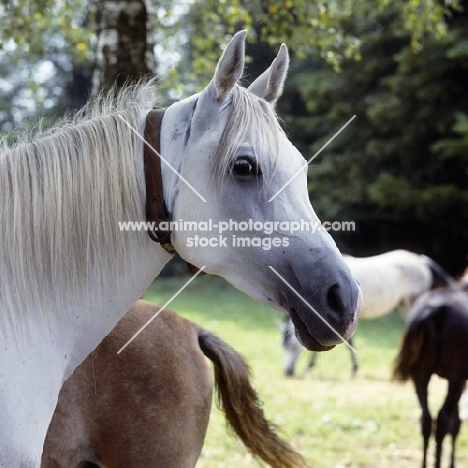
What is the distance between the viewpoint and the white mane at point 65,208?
157 centimetres

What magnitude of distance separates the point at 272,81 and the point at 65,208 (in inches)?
29.5

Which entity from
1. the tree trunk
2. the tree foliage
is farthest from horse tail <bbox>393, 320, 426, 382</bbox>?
the tree foliage

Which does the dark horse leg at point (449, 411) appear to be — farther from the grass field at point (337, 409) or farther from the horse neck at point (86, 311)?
the horse neck at point (86, 311)

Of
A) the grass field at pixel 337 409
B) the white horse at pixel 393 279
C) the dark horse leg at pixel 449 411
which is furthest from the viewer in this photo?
the white horse at pixel 393 279

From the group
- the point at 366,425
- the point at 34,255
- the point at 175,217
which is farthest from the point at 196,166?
the point at 366,425

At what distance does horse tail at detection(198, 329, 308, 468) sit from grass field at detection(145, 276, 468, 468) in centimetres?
13

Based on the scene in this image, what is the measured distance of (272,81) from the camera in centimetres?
180

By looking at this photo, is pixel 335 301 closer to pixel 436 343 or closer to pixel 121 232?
pixel 121 232

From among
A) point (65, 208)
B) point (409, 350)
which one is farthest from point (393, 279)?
point (65, 208)

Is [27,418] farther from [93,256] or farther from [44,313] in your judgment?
[93,256]

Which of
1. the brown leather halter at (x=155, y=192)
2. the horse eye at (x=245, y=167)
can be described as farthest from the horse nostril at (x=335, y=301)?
the brown leather halter at (x=155, y=192)

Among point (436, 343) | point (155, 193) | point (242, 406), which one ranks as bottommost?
point (436, 343)

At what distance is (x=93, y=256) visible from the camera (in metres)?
1.64

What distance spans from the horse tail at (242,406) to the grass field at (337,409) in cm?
13
